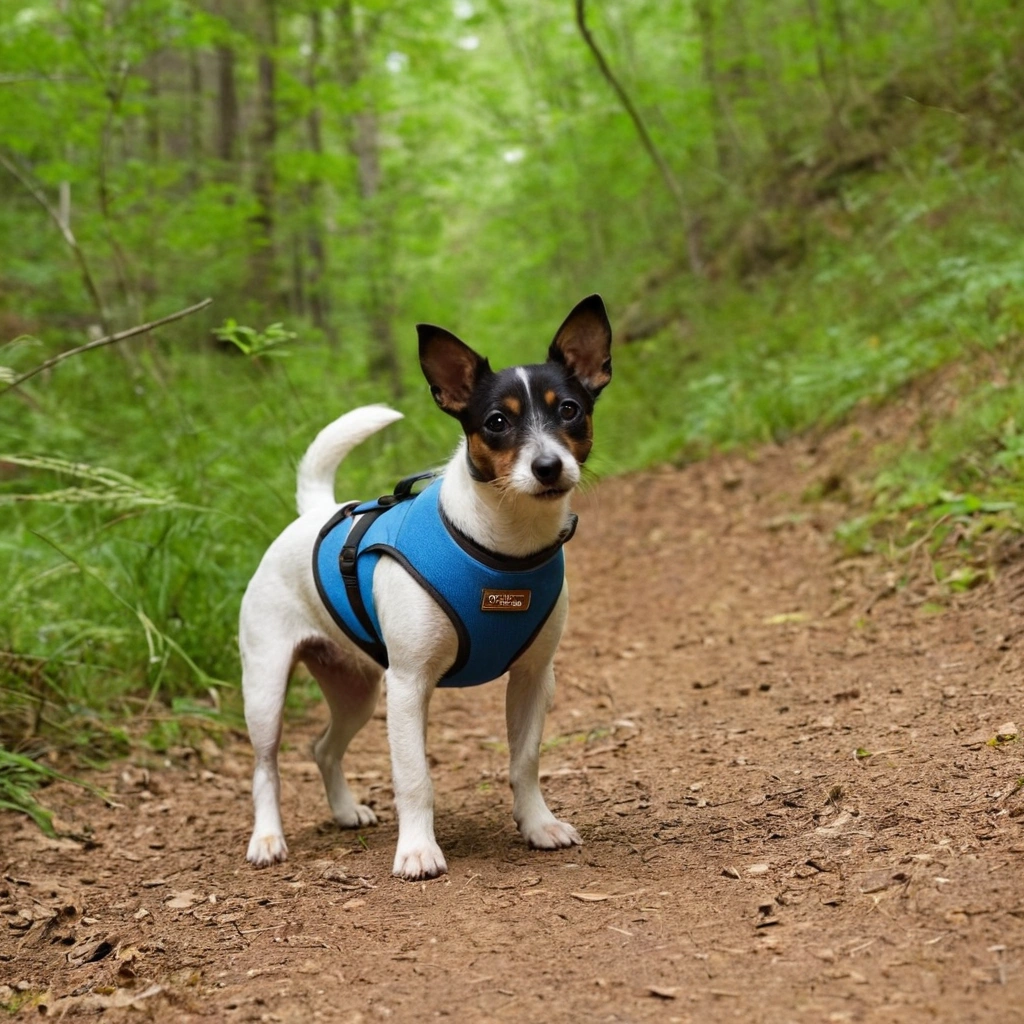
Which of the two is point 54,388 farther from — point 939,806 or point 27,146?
point 939,806

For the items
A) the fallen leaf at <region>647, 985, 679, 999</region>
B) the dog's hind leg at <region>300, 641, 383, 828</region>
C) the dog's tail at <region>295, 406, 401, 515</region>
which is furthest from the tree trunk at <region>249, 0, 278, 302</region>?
the fallen leaf at <region>647, 985, 679, 999</region>

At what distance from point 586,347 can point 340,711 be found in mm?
1818

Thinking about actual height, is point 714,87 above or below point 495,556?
above

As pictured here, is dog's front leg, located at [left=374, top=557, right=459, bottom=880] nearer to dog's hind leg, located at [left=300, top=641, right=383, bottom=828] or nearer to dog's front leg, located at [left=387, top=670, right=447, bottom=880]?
dog's front leg, located at [left=387, top=670, right=447, bottom=880]

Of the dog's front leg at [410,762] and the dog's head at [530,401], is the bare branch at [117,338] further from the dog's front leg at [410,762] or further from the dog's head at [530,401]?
the dog's front leg at [410,762]

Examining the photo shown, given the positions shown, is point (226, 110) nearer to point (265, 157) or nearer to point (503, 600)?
point (265, 157)

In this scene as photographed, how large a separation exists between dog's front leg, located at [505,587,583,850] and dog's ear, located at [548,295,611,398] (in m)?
0.75

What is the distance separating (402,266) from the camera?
16578 millimetres

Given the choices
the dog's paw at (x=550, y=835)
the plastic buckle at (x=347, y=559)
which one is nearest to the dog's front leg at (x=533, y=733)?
the dog's paw at (x=550, y=835)

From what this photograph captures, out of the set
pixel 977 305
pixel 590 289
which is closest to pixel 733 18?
pixel 590 289

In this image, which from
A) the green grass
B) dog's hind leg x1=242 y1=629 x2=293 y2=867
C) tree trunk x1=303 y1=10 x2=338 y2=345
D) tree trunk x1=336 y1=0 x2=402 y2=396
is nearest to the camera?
dog's hind leg x1=242 y1=629 x2=293 y2=867

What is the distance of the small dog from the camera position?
345 cm

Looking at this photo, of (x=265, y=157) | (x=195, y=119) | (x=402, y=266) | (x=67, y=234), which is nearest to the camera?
(x=67, y=234)

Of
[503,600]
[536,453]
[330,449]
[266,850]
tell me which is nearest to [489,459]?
[536,453]
